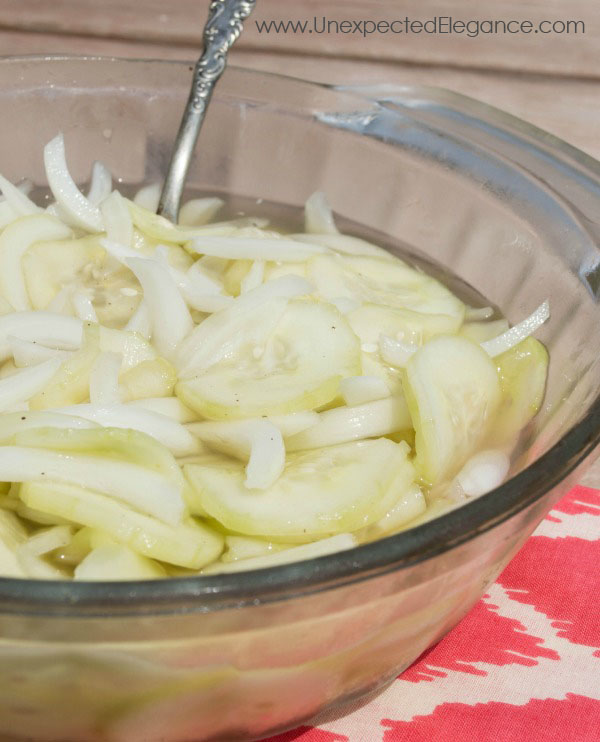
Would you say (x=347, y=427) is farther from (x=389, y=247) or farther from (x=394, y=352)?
(x=389, y=247)

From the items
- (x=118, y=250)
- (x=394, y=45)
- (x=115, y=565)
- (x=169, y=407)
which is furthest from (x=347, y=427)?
(x=394, y=45)

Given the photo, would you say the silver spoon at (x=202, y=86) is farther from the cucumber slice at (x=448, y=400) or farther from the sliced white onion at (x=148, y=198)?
the cucumber slice at (x=448, y=400)

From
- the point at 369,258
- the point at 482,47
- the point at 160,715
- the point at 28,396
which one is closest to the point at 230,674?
the point at 160,715

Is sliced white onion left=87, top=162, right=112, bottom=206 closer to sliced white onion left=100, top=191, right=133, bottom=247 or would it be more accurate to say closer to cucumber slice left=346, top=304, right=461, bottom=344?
sliced white onion left=100, top=191, right=133, bottom=247

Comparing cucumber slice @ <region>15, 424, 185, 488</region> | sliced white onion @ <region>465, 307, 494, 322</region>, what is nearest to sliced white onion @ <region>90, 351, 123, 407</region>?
cucumber slice @ <region>15, 424, 185, 488</region>

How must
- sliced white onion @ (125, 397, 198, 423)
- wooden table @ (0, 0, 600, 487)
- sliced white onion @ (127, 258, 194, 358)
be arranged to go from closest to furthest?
sliced white onion @ (125, 397, 198, 423) → sliced white onion @ (127, 258, 194, 358) → wooden table @ (0, 0, 600, 487)

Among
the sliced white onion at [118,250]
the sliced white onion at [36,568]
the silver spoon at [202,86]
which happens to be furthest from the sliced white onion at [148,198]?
the sliced white onion at [36,568]

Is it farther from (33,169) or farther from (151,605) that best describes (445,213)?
(151,605)
